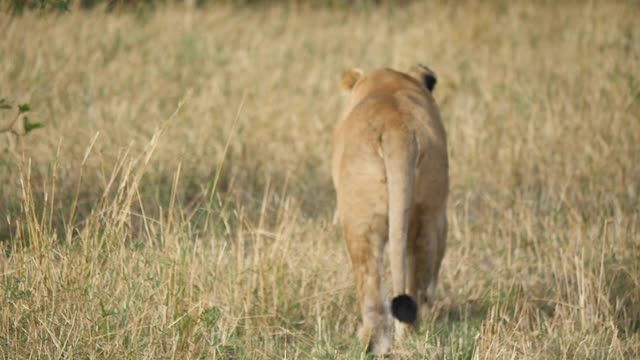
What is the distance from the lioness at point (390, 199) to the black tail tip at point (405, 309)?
0.19 m

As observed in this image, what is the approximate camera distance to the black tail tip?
4.27 meters

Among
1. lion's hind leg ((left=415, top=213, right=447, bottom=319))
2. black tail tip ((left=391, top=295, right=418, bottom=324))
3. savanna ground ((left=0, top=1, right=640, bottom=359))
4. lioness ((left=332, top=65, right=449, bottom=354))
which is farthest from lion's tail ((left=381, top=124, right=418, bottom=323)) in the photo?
savanna ground ((left=0, top=1, right=640, bottom=359))

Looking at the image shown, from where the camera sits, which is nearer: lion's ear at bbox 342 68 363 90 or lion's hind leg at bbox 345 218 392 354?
lion's hind leg at bbox 345 218 392 354

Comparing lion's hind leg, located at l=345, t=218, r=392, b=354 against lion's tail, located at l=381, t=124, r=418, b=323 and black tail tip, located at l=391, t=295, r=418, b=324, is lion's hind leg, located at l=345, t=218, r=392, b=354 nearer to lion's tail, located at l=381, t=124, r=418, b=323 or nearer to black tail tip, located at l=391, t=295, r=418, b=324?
lion's tail, located at l=381, t=124, r=418, b=323

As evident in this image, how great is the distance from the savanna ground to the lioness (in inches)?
10.8

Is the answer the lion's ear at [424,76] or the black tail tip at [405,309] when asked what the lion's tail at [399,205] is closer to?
the black tail tip at [405,309]

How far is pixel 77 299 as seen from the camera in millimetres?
4418

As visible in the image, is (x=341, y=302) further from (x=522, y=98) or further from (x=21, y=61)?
(x=21, y=61)

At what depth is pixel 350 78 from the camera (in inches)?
221

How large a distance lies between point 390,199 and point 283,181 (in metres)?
3.28

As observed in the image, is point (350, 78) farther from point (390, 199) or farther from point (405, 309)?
point (405, 309)

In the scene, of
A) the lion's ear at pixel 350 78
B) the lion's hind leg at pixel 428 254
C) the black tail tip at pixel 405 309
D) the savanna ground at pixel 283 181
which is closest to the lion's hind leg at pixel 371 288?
the savanna ground at pixel 283 181

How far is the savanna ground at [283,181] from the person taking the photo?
15.1 feet

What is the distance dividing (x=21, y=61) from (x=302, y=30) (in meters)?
3.63
